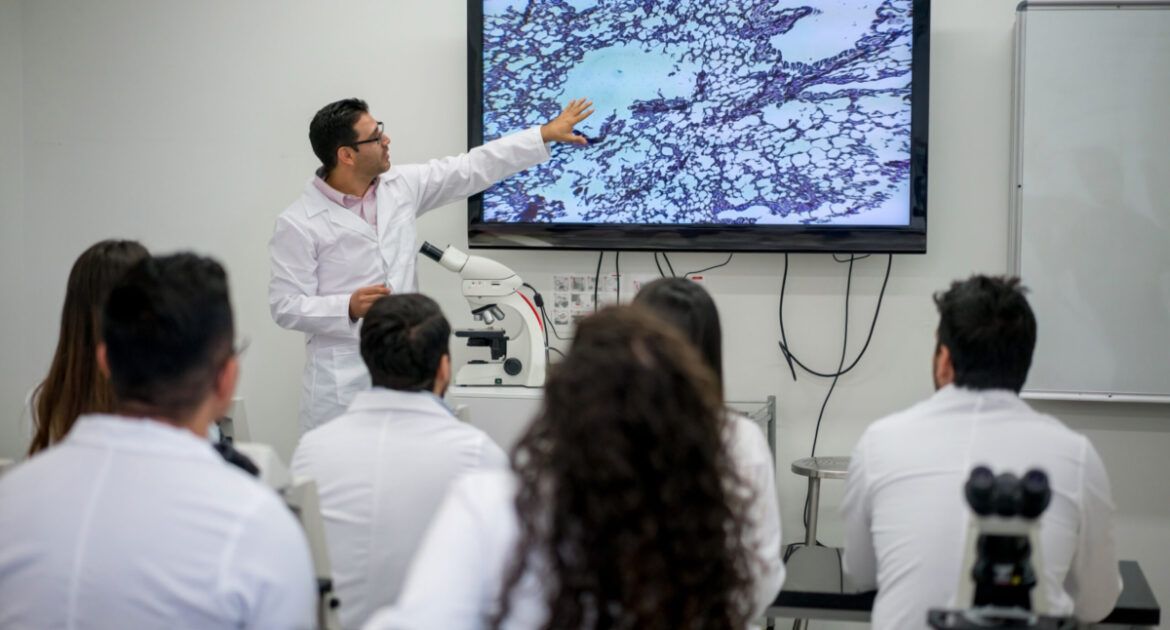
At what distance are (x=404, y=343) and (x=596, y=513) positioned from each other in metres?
1.03

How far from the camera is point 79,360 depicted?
1877 mm

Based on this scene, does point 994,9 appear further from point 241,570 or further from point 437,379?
point 241,570

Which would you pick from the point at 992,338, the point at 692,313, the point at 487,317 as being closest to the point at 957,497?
the point at 992,338

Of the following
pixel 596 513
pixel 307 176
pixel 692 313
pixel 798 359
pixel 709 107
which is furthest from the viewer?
pixel 307 176

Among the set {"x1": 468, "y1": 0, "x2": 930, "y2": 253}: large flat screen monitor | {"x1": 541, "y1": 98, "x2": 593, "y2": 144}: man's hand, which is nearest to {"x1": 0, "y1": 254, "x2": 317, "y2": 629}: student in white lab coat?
{"x1": 541, "y1": 98, "x2": 593, "y2": 144}: man's hand

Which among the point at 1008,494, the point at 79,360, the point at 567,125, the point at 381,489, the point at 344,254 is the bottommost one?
the point at 381,489

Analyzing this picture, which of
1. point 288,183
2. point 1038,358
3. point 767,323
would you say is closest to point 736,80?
point 767,323

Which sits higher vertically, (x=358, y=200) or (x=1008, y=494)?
(x=358, y=200)

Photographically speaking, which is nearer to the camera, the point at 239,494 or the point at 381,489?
the point at 239,494

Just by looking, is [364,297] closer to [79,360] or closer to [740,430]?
[79,360]

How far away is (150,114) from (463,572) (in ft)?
10.6

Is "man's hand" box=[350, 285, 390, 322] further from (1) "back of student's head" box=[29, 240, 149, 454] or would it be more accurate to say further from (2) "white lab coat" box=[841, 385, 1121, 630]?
(2) "white lab coat" box=[841, 385, 1121, 630]

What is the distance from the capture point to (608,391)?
3.40ft

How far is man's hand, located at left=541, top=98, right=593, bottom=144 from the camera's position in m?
3.30
